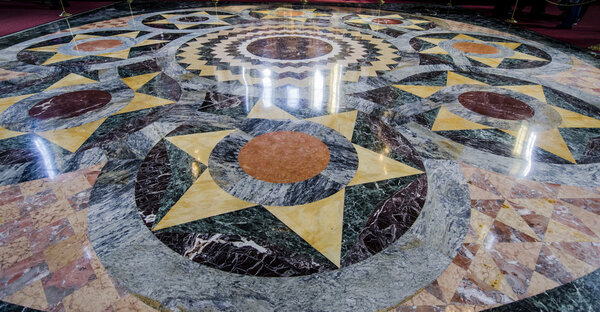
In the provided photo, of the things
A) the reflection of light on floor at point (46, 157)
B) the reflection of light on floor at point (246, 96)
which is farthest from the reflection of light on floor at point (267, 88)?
the reflection of light on floor at point (46, 157)

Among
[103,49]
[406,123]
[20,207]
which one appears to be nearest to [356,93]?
[406,123]

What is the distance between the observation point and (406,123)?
6.94 ft

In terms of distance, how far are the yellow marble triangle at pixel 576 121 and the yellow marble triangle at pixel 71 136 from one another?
125 inches

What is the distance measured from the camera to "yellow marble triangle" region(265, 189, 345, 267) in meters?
1.20

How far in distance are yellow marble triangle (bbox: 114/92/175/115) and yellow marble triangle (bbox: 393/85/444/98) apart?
196 centimetres

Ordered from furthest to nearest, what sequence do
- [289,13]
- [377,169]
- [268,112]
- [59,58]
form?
[289,13], [59,58], [268,112], [377,169]

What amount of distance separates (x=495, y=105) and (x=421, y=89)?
1.89 feet

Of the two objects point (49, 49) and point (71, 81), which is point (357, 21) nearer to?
point (71, 81)

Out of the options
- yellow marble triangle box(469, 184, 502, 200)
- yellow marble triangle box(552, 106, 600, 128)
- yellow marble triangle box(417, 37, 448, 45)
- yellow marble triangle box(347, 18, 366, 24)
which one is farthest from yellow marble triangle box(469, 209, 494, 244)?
yellow marble triangle box(347, 18, 366, 24)

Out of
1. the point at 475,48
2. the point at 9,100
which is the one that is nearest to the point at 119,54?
the point at 9,100

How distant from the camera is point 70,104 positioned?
90.1 inches

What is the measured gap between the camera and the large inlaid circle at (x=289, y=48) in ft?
11.3

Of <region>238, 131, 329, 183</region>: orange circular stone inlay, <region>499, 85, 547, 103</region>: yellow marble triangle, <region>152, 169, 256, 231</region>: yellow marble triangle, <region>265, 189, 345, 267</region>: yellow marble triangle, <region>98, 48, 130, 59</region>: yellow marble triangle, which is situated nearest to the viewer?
<region>265, 189, 345, 267</region>: yellow marble triangle

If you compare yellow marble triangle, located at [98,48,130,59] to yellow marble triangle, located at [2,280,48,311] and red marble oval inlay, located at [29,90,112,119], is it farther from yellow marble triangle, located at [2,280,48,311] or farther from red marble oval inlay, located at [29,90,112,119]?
yellow marble triangle, located at [2,280,48,311]
